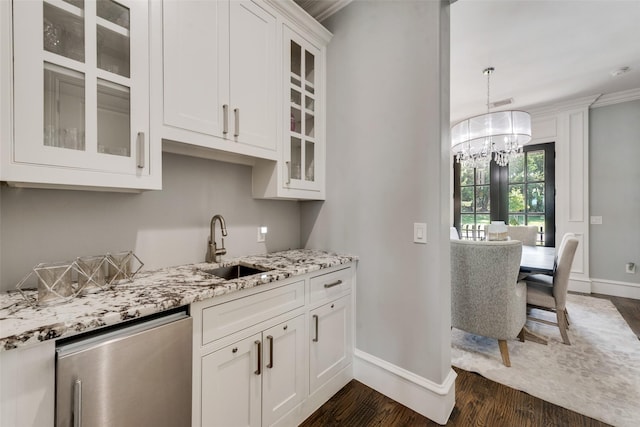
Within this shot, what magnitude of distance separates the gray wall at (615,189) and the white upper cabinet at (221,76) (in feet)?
16.1

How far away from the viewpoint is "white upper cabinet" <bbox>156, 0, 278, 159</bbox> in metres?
1.30

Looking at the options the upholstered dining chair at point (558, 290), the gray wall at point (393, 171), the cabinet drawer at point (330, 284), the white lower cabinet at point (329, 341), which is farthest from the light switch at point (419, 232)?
the upholstered dining chair at point (558, 290)

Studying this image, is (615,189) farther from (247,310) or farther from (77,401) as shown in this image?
(77,401)

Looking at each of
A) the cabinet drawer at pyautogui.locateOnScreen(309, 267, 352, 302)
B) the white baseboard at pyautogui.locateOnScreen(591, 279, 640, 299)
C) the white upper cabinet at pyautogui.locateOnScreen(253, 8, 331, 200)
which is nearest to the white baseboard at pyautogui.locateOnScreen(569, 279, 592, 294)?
the white baseboard at pyautogui.locateOnScreen(591, 279, 640, 299)

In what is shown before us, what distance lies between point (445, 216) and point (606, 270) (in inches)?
163

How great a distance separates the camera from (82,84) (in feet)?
3.47

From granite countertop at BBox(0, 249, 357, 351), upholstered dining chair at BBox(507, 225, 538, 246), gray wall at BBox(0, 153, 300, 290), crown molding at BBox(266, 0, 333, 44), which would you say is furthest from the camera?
upholstered dining chair at BBox(507, 225, 538, 246)

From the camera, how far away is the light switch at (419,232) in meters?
1.65

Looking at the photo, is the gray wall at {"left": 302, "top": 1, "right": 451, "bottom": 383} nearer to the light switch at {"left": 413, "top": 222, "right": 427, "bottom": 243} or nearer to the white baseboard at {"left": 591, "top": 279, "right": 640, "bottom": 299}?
the light switch at {"left": 413, "top": 222, "right": 427, "bottom": 243}

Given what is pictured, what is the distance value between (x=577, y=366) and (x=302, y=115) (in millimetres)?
2927

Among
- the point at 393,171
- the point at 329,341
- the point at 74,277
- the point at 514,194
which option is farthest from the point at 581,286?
the point at 74,277

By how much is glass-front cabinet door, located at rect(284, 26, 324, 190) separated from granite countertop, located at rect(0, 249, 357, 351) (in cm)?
75

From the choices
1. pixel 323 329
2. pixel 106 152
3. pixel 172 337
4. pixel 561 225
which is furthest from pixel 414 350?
pixel 561 225

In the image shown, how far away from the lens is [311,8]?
2.14m
